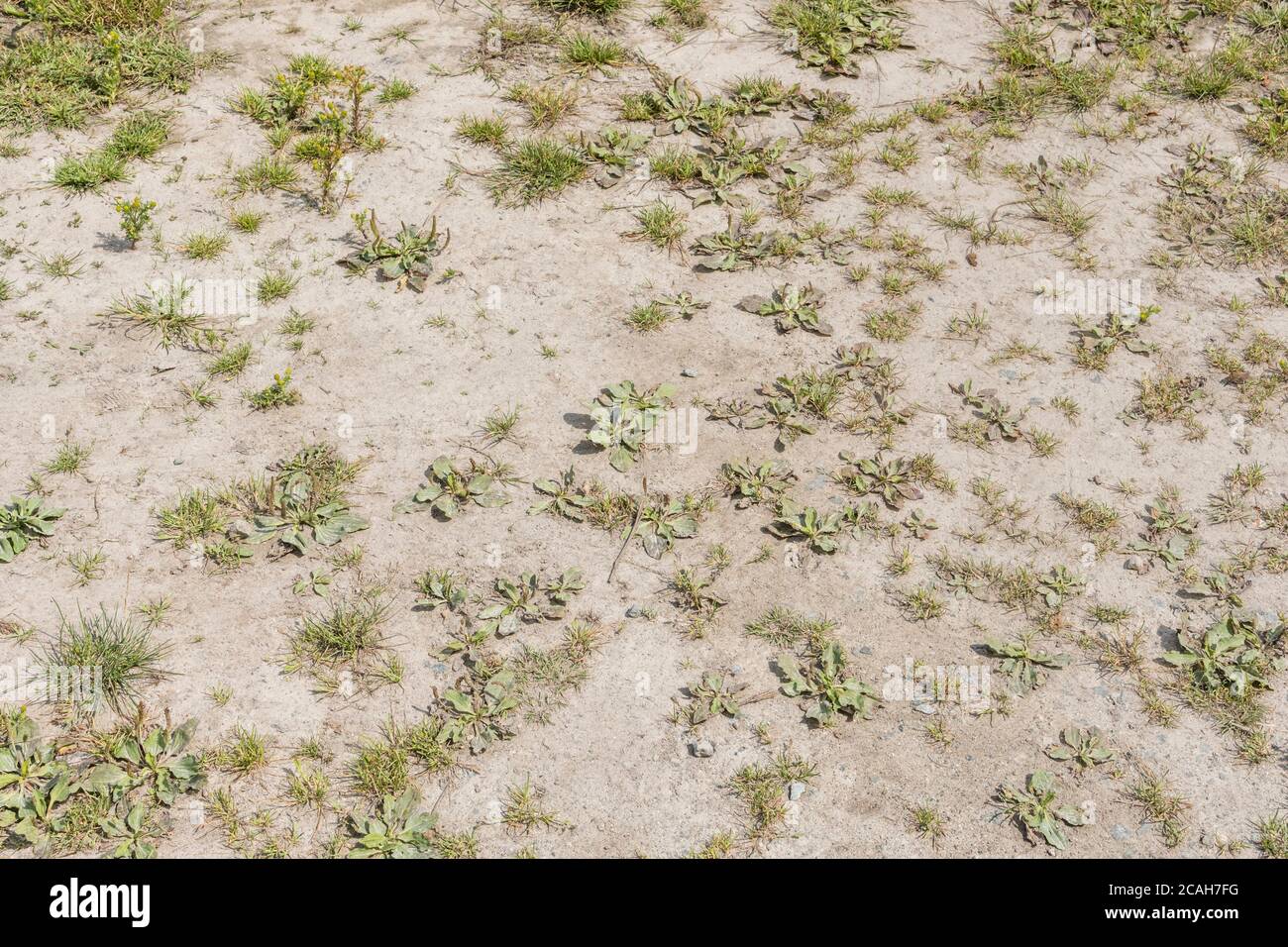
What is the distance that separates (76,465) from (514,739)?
2700mm

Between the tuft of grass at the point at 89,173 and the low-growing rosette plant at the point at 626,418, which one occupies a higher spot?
the tuft of grass at the point at 89,173

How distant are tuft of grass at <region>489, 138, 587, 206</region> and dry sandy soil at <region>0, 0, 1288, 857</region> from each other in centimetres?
6

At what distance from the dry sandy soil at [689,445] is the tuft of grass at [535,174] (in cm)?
6

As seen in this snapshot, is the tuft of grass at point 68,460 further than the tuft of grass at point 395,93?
No

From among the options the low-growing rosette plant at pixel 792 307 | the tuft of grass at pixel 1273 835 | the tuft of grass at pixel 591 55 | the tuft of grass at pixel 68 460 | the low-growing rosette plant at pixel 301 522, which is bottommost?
the tuft of grass at pixel 68 460

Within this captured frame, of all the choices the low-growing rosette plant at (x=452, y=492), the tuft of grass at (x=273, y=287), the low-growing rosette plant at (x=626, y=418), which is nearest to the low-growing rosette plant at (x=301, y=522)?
the low-growing rosette plant at (x=452, y=492)

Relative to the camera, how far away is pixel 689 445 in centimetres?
535

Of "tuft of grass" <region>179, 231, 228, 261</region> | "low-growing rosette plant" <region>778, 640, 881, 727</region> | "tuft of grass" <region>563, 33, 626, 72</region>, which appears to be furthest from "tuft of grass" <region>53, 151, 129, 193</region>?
"low-growing rosette plant" <region>778, 640, 881, 727</region>

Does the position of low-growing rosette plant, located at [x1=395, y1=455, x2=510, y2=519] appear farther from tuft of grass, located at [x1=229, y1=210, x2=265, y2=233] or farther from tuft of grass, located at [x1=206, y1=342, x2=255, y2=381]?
tuft of grass, located at [x1=229, y1=210, x2=265, y2=233]

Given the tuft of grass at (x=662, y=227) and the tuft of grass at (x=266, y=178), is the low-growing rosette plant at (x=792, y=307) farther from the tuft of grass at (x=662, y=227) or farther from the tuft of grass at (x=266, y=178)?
the tuft of grass at (x=266, y=178)

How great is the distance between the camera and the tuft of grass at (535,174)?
6699 millimetres

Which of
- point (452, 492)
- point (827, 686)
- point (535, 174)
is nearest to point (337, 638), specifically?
point (452, 492)

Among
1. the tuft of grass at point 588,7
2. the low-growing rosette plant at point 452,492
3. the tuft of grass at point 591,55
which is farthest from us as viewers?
the tuft of grass at point 588,7

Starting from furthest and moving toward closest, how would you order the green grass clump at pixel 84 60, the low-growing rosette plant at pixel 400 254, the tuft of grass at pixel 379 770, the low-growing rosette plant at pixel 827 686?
the green grass clump at pixel 84 60 → the low-growing rosette plant at pixel 400 254 → the low-growing rosette plant at pixel 827 686 → the tuft of grass at pixel 379 770
